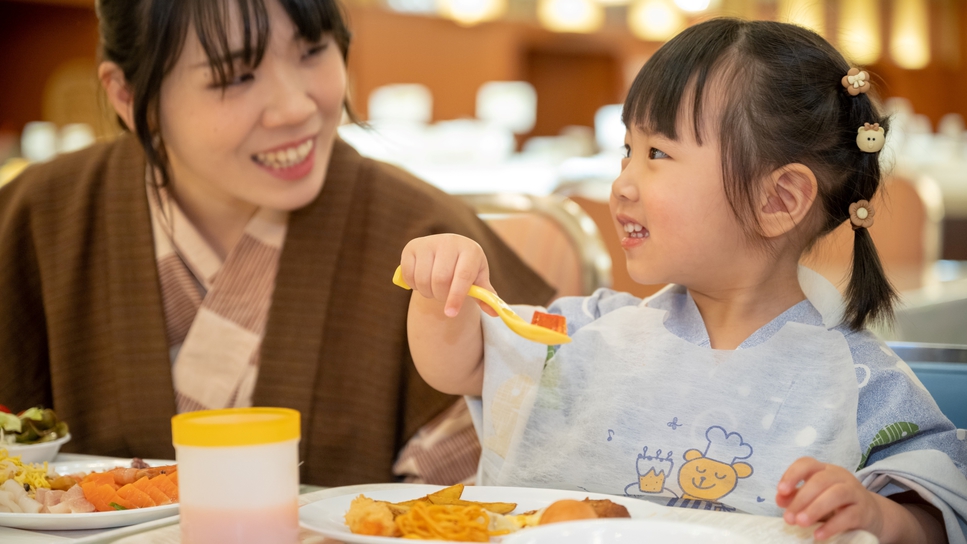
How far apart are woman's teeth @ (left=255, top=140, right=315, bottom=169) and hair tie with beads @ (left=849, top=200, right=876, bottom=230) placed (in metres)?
0.79

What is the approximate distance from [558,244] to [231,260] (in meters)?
0.62

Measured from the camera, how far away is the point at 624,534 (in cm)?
59

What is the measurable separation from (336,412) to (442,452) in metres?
0.18

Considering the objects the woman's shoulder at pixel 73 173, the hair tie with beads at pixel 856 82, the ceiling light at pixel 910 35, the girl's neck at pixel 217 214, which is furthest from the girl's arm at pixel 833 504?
the ceiling light at pixel 910 35

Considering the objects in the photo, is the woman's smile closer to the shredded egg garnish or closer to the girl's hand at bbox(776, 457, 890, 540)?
the shredded egg garnish

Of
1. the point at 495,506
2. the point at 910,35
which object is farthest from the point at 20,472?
the point at 910,35

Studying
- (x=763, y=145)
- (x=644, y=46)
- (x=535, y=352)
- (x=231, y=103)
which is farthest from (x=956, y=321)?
(x=644, y=46)

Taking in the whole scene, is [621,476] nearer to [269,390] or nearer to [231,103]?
[269,390]

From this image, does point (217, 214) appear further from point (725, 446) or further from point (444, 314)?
point (725, 446)

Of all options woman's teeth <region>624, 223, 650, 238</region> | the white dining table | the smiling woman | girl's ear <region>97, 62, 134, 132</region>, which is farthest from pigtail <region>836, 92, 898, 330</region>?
girl's ear <region>97, 62, 134, 132</region>

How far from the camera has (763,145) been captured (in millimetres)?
958

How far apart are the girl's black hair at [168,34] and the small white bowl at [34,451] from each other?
1.74ft

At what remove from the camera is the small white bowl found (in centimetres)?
97

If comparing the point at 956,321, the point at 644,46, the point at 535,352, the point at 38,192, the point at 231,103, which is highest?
the point at 644,46
